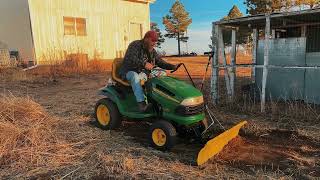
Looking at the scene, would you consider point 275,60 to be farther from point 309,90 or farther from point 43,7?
point 43,7

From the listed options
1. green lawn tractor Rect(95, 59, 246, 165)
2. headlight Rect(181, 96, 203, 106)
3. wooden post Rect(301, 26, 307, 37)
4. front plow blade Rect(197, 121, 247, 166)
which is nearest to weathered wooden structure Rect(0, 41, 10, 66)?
green lawn tractor Rect(95, 59, 246, 165)

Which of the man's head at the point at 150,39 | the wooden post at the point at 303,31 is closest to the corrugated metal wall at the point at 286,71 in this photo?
the wooden post at the point at 303,31

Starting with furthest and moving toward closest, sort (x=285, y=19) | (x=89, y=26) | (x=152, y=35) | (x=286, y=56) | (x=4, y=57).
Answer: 1. (x=89, y=26)
2. (x=4, y=57)
3. (x=286, y=56)
4. (x=285, y=19)
5. (x=152, y=35)

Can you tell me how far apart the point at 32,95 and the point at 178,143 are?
652 centimetres

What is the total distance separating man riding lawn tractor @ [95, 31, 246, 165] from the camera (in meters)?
5.39

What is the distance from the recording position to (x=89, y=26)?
19781 mm

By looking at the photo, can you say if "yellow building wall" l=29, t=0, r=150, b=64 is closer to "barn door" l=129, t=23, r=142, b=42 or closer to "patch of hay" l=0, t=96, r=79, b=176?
"barn door" l=129, t=23, r=142, b=42

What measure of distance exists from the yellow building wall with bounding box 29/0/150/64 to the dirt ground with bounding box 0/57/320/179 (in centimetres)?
1009

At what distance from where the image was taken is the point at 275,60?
950cm

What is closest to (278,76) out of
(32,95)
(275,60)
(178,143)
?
(275,60)

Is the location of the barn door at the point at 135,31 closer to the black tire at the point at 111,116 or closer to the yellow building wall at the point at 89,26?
the yellow building wall at the point at 89,26

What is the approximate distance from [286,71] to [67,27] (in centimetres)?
1266

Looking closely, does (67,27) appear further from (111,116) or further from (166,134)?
(166,134)

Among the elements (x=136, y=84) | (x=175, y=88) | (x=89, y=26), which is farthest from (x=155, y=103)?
(x=89, y=26)
